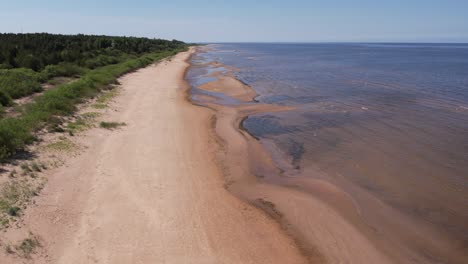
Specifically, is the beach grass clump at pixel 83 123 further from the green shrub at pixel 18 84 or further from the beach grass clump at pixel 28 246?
the beach grass clump at pixel 28 246

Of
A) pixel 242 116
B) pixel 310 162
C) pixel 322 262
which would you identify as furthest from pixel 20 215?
pixel 242 116

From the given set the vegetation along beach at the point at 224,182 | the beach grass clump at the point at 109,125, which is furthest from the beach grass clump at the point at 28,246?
the beach grass clump at the point at 109,125

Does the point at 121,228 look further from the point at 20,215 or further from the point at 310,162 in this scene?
the point at 310,162

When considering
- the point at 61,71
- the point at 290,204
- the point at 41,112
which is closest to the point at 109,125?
the point at 41,112

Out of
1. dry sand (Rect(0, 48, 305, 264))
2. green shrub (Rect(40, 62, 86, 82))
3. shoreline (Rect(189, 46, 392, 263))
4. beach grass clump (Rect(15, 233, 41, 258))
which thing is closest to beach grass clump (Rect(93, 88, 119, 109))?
green shrub (Rect(40, 62, 86, 82))

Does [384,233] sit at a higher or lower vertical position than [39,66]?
lower

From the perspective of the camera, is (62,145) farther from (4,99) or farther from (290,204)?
(290,204)
